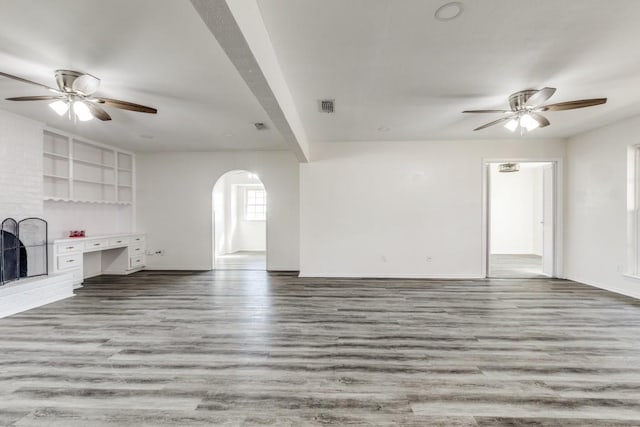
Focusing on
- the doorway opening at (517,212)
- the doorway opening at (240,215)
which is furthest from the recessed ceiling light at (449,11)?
the doorway opening at (517,212)

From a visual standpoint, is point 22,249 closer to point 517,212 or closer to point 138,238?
point 138,238

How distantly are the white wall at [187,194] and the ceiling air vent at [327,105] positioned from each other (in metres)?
2.43

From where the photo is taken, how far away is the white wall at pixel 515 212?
28.7 feet

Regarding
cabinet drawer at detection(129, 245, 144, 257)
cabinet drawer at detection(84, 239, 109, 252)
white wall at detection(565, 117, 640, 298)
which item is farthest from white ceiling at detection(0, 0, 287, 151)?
white wall at detection(565, 117, 640, 298)

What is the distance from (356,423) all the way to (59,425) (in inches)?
67.0

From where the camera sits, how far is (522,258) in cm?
789

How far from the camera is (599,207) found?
15.2ft

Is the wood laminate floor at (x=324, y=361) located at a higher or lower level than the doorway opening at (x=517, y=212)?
lower

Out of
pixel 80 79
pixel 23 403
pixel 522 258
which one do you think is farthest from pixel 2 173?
pixel 522 258

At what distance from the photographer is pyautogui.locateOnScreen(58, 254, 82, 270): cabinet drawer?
4.37 m

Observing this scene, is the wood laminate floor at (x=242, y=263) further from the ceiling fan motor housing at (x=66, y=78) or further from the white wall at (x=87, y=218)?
the ceiling fan motor housing at (x=66, y=78)

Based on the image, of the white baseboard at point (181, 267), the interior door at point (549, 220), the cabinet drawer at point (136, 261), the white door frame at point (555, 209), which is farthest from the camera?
the white baseboard at point (181, 267)

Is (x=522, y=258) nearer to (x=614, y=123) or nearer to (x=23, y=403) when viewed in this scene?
(x=614, y=123)

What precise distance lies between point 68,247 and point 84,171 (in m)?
1.67
